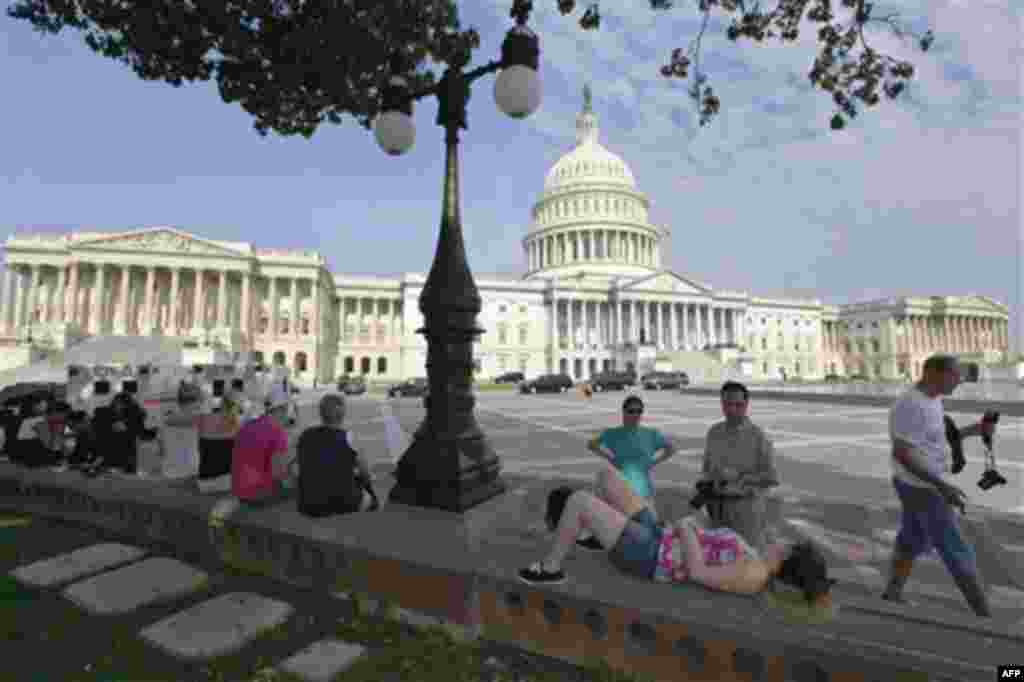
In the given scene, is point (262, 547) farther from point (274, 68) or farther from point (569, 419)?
point (569, 419)

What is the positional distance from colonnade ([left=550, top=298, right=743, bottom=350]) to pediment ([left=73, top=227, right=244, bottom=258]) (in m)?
45.6

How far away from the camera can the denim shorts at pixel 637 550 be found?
2.89m

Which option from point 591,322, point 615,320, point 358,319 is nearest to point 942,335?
point 615,320

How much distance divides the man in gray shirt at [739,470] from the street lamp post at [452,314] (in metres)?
1.97

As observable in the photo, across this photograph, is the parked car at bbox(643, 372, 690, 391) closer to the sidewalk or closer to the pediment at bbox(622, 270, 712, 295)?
the pediment at bbox(622, 270, 712, 295)

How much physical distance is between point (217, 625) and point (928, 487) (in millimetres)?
4542

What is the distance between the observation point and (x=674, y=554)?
2.87 metres

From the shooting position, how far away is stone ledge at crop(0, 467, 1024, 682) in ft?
7.18

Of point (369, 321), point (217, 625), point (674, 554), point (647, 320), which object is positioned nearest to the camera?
point (674, 554)

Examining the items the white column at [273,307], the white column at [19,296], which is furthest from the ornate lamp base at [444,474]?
the white column at [19,296]

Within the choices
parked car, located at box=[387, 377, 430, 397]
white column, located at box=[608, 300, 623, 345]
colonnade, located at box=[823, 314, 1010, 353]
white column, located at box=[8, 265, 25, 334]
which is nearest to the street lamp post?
parked car, located at box=[387, 377, 430, 397]

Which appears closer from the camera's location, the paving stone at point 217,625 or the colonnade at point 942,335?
the paving stone at point 217,625

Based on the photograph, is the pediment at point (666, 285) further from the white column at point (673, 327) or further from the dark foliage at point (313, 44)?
the dark foliage at point (313, 44)

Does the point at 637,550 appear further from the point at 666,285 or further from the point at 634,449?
the point at 666,285
